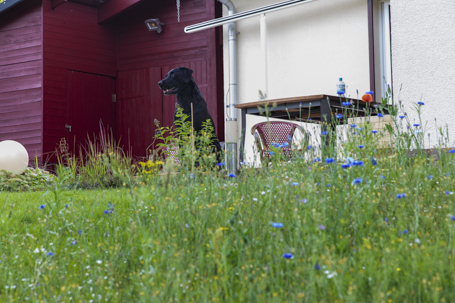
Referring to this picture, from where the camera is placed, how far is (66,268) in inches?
73.4

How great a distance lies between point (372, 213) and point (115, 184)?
3.72 metres

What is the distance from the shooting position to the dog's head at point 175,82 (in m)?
5.34

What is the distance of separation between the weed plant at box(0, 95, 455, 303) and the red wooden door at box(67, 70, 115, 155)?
6773mm

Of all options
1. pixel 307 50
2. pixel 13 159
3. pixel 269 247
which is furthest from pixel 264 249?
pixel 307 50

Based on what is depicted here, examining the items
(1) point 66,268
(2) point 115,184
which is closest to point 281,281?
(1) point 66,268

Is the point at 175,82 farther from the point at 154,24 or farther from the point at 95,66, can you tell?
the point at 95,66

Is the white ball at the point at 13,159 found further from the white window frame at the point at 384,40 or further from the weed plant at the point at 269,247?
the white window frame at the point at 384,40

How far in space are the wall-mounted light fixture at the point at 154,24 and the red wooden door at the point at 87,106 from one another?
1.50m

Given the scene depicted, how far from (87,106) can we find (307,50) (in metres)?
4.67

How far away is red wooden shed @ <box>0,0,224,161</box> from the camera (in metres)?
8.59

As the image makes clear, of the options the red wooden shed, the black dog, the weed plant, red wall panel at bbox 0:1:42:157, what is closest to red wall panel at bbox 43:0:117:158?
the red wooden shed

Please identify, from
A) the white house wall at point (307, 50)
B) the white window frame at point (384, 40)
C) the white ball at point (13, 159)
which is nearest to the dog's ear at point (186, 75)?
the white house wall at point (307, 50)

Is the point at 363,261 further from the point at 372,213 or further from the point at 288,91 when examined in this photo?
the point at 288,91

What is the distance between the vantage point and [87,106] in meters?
9.27
